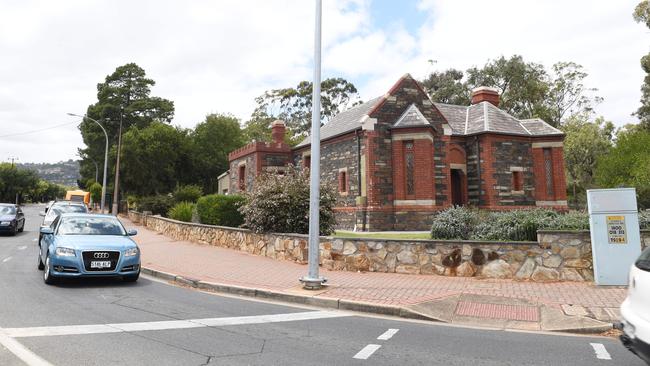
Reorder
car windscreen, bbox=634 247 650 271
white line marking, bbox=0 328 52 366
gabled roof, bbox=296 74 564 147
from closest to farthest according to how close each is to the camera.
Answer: car windscreen, bbox=634 247 650 271
white line marking, bbox=0 328 52 366
gabled roof, bbox=296 74 564 147

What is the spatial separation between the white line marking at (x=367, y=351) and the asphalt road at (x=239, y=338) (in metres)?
0.01

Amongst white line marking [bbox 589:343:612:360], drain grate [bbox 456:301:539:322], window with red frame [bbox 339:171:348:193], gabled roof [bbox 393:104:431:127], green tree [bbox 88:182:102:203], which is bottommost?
white line marking [bbox 589:343:612:360]

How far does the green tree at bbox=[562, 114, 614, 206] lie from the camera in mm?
39406

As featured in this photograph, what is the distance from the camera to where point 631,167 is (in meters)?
26.6

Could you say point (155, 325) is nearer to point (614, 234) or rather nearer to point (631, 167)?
point (614, 234)

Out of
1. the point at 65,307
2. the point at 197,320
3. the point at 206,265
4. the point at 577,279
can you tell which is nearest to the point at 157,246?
the point at 206,265

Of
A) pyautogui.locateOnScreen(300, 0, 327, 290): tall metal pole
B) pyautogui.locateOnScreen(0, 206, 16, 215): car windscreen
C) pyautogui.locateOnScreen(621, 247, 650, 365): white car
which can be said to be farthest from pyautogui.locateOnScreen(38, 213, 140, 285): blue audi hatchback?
pyautogui.locateOnScreen(0, 206, 16, 215): car windscreen

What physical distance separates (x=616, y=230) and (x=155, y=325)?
9134 mm

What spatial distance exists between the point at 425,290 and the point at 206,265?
6.45 m

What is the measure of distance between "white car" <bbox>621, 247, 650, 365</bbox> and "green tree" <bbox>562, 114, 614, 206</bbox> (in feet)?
130

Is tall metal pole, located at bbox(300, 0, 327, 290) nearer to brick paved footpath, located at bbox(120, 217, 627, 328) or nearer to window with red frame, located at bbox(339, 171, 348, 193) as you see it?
brick paved footpath, located at bbox(120, 217, 627, 328)

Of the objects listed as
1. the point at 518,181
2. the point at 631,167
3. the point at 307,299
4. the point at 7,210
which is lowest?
the point at 307,299

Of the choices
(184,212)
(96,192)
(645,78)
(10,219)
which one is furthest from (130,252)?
(96,192)

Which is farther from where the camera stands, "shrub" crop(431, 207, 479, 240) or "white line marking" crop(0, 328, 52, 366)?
"shrub" crop(431, 207, 479, 240)
